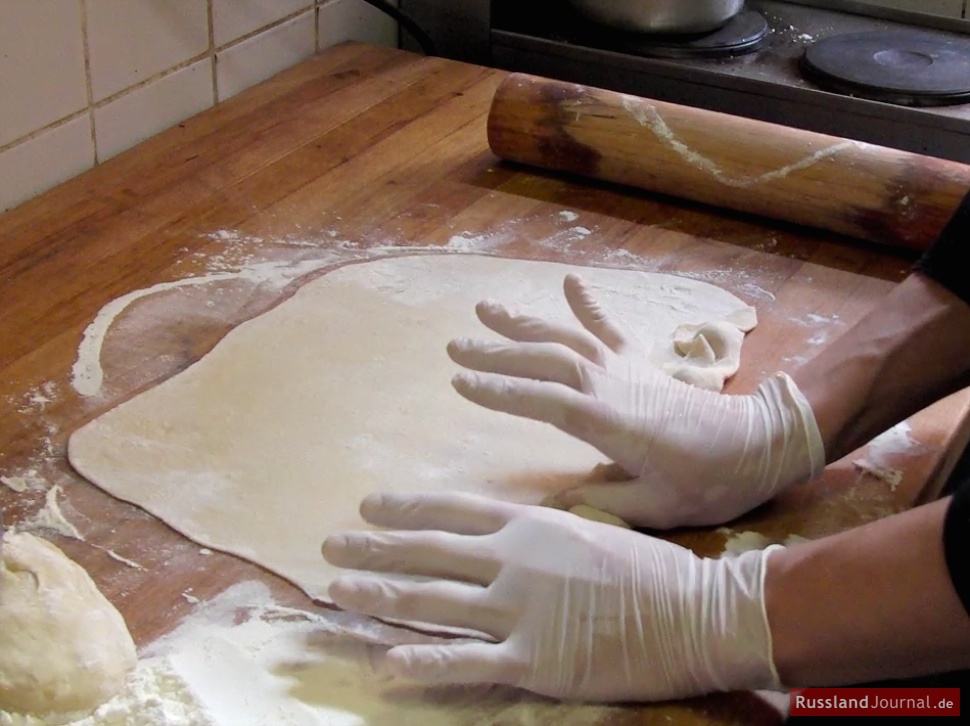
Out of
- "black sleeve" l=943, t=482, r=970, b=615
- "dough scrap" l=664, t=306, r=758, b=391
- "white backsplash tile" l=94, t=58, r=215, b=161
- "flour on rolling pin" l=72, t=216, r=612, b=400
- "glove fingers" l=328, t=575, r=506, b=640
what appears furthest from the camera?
"white backsplash tile" l=94, t=58, r=215, b=161

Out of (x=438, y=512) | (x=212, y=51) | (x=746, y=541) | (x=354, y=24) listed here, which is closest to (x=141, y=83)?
(x=212, y=51)

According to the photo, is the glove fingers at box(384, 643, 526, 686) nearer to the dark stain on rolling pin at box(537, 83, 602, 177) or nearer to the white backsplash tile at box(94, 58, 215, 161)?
the dark stain on rolling pin at box(537, 83, 602, 177)

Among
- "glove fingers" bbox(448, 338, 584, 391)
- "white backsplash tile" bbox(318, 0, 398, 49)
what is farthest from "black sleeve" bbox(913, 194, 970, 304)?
"white backsplash tile" bbox(318, 0, 398, 49)

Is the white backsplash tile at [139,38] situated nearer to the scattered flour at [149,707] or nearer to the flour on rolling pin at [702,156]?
the flour on rolling pin at [702,156]

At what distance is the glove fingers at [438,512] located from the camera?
85 cm

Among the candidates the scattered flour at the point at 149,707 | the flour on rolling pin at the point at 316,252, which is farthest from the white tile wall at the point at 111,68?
the scattered flour at the point at 149,707

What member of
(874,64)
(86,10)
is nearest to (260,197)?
(86,10)

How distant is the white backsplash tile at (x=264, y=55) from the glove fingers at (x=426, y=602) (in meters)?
1.08

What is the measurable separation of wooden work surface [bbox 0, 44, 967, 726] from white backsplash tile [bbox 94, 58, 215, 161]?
0.06 ft

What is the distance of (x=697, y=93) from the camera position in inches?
69.7

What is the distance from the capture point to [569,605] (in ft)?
2.60

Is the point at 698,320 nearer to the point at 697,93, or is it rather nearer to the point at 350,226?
the point at 350,226

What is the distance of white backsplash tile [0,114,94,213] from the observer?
1354mm

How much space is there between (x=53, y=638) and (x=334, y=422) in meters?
0.36
